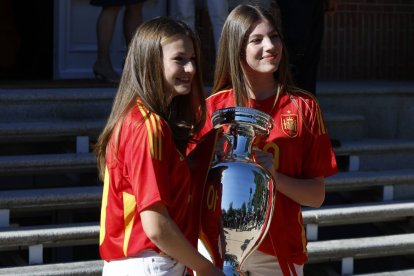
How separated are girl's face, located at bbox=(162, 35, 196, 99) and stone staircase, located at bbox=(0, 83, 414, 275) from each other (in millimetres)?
2430

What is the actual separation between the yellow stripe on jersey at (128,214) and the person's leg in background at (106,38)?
421cm

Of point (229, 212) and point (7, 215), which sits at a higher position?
point (229, 212)

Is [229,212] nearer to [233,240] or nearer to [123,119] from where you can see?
[233,240]

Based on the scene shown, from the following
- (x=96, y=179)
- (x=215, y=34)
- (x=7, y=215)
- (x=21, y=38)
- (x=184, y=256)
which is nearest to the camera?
(x=184, y=256)

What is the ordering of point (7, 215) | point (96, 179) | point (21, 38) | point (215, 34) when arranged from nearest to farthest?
1. point (7, 215)
2. point (96, 179)
3. point (215, 34)
4. point (21, 38)

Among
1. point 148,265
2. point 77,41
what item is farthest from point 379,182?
point 148,265

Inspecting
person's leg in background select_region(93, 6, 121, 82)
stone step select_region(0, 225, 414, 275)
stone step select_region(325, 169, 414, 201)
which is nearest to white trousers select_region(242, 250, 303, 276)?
stone step select_region(0, 225, 414, 275)

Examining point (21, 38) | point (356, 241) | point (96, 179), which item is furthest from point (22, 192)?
point (21, 38)

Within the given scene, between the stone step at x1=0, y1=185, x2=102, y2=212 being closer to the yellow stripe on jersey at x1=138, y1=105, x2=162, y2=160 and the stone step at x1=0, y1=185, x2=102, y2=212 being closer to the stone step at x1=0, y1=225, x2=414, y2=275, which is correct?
the stone step at x1=0, y1=225, x2=414, y2=275

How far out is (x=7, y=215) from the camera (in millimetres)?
5266

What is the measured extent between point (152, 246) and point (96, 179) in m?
3.17

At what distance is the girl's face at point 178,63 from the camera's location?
2.81m

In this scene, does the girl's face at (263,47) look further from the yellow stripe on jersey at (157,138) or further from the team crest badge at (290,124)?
the yellow stripe on jersey at (157,138)

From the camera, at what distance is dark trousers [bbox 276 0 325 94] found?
6.10 meters
